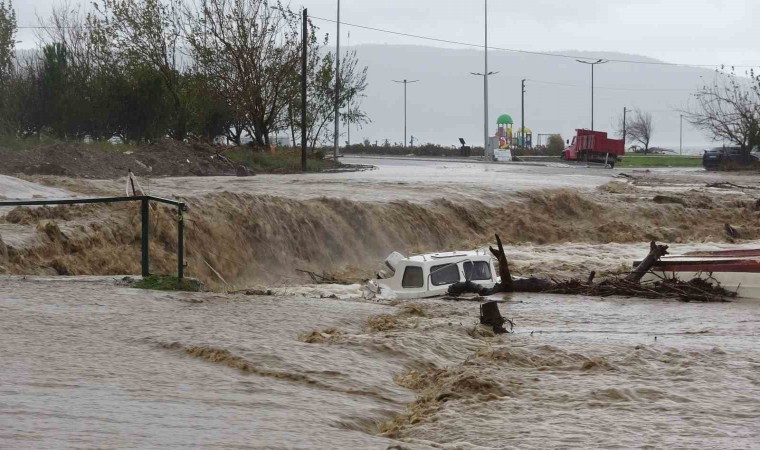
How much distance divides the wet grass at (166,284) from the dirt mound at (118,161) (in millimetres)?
16580

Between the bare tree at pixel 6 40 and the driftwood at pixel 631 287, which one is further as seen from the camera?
the bare tree at pixel 6 40

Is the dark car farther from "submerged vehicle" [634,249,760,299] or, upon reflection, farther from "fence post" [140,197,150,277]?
"fence post" [140,197,150,277]

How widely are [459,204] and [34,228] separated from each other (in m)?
13.6

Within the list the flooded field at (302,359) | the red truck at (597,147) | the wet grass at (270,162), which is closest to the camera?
the flooded field at (302,359)

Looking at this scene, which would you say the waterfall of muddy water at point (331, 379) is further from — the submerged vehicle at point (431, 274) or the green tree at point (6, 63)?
the green tree at point (6, 63)

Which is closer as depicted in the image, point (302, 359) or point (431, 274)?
point (302, 359)

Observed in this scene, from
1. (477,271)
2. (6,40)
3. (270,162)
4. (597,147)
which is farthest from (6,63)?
(477,271)

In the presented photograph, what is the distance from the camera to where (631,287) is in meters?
20.4

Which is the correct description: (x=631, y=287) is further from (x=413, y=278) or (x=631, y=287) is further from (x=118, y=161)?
(x=118, y=161)

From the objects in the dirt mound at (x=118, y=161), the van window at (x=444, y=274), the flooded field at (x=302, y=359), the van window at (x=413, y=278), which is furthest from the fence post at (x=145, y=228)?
the dirt mound at (x=118, y=161)

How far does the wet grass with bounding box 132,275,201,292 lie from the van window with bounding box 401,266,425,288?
16.4ft

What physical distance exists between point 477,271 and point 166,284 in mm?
6903

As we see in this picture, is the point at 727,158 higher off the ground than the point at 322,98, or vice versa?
the point at 322,98

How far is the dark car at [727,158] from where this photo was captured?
2254 inches
